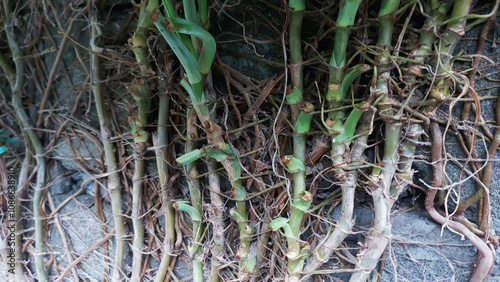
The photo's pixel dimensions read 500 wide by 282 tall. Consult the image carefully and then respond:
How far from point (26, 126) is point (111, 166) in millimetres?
390

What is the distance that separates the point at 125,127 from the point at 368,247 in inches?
30.2

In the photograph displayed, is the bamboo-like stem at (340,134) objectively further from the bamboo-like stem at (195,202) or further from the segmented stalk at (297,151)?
the bamboo-like stem at (195,202)

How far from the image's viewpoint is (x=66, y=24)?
0.94 m

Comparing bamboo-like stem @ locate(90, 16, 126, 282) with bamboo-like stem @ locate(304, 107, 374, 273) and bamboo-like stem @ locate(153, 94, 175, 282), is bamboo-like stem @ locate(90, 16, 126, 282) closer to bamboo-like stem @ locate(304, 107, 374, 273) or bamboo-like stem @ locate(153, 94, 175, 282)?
bamboo-like stem @ locate(153, 94, 175, 282)

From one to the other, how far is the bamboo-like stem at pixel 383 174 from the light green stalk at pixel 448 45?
0.09 metres

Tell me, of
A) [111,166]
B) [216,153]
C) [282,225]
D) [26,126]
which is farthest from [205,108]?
[26,126]

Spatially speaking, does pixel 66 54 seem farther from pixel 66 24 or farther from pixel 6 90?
pixel 6 90

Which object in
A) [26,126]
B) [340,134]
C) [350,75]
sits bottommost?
[26,126]

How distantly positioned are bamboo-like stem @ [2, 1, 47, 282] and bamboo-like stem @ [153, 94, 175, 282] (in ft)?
1.64

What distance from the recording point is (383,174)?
626 mm

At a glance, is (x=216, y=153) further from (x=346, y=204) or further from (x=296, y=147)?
(x=346, y=204)

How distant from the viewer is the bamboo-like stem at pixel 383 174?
577mm

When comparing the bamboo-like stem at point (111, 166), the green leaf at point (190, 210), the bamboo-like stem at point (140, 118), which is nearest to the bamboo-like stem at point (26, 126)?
the bamboo-like stem at point (111, 166)

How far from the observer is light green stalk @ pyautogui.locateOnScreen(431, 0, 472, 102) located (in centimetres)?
53
